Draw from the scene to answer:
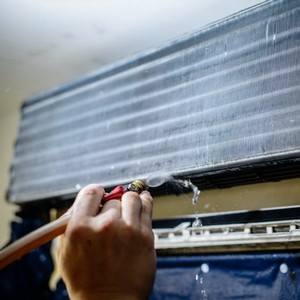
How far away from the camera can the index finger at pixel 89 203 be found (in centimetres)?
81

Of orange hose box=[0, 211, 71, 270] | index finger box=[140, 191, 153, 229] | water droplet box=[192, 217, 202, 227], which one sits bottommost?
orange hose box=[0, 211, 71, 270]

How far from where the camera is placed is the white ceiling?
4.68ft

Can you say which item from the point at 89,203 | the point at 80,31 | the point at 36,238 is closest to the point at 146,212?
the point at 89,203

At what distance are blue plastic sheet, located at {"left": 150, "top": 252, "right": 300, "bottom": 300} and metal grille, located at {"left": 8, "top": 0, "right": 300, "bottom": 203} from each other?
256 mm

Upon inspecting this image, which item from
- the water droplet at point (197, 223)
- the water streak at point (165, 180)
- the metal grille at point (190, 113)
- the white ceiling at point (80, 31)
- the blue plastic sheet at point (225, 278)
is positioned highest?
the white ceiling at point (80, 31)

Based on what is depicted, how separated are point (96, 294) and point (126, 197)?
0.65 feet

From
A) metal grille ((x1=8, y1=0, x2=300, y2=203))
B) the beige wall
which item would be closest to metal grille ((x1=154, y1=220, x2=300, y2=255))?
metal grille ((x1=8, y1=0, x2=300, y2=203))

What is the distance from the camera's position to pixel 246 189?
4.83 feet

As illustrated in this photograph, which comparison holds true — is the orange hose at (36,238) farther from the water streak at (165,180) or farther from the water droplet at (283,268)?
the water droplet at (283,268)

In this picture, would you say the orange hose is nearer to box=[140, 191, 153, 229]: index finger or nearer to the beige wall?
box=[140, 191, 153, 229]: index finger

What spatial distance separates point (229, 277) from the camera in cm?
140

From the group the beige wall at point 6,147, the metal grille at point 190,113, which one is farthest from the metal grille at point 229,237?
the beige wall at point 6,147

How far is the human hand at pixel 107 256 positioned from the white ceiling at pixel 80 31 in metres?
0.87

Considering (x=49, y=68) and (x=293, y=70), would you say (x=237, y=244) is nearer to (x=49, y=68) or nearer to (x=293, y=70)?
(x=293, y=70)
